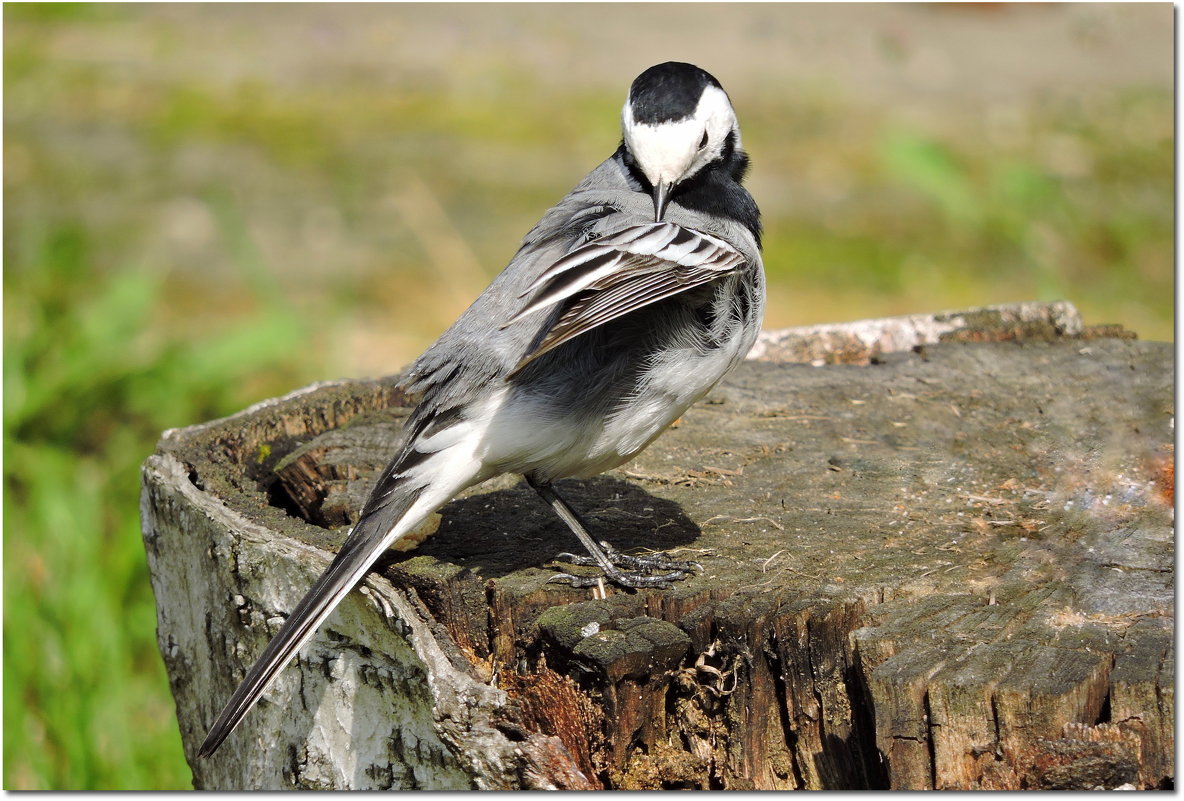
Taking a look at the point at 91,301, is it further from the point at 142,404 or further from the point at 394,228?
the point at 394,228

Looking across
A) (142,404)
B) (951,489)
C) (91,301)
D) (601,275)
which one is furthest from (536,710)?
(91,301)

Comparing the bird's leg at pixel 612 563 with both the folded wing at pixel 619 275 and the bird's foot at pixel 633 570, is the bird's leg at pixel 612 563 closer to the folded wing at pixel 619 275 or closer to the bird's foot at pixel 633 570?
the bird's foot at pixel 633 570

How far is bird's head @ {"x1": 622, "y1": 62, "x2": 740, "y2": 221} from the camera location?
3010 mm

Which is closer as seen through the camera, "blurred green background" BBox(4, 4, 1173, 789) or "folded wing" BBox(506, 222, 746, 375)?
"folded wing" BBox(506, 222, 746, 375)

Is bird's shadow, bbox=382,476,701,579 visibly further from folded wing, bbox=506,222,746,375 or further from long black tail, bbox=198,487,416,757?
folded wing, bbox=506,222,746,375

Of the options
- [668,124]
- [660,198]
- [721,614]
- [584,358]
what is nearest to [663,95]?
[668,124]

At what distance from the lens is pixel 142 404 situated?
570 centimetres

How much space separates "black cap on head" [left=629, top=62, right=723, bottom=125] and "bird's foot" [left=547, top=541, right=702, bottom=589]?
1.07 metres

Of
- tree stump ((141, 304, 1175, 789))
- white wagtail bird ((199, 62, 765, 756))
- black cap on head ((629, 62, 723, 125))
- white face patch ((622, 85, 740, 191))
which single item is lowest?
tree stump ((141, 304, 1175, 789))

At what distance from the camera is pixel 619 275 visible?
8.12 feet

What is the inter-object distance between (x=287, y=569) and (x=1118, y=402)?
2.53 metres

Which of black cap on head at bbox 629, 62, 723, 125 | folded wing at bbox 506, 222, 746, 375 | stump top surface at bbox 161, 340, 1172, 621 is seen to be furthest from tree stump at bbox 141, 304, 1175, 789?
black cap on head at bbox 629, 62, 723, 125

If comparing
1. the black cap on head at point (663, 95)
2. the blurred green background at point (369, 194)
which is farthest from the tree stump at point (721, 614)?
the blurred green background at point (369, 194)

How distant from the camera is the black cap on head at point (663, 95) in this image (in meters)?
3.06
